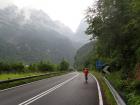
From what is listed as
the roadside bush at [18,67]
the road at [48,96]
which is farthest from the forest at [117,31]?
the roadside bush at [18,67]

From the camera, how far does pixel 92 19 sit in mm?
30688

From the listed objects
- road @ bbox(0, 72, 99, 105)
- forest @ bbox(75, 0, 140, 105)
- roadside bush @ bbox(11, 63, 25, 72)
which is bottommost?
road @ bbox(0, 72, 99, 105)

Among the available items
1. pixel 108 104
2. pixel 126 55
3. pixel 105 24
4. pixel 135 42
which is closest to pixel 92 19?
pixel 105 24

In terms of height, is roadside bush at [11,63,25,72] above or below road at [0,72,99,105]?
above

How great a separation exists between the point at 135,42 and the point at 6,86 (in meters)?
10.6

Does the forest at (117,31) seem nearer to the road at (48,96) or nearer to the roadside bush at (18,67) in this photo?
the road at (48,96)

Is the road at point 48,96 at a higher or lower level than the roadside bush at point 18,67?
lower

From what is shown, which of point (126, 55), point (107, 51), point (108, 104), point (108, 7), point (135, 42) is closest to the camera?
point (108, 104)

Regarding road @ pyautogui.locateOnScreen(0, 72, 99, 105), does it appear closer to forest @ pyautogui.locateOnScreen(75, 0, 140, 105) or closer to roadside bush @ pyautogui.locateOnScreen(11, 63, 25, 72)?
forest @ pyautogui.locateOnScreen(75, 0, 140, 105)

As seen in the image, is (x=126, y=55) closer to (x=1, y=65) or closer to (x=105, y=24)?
(x=105, y=24)

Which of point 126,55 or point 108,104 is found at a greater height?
point 126,55

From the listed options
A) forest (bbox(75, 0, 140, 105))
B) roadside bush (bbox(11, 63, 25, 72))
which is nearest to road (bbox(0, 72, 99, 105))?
forest (bbox(75, 0, 140, 105))

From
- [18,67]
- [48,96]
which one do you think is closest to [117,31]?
[48,96]

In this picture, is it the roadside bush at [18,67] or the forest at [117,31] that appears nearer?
the forest at [117,31]
